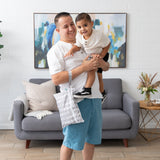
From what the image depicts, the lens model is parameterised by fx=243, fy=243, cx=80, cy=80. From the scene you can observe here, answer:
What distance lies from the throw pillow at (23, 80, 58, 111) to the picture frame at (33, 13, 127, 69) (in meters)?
0.59

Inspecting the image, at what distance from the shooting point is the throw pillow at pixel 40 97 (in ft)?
11.1

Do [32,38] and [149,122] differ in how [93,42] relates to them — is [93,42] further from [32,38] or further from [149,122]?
[149,122]

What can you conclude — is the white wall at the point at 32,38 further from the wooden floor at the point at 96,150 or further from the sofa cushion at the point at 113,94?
the wooden floor at the point at 96,150

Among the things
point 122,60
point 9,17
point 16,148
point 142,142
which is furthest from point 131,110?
point 9,17

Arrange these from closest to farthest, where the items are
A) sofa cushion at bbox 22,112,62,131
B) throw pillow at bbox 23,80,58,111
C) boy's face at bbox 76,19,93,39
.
A: boy's face at bbox 76,19,93,39 → sofa cushion at bbox 22,112,62,131 → throw pillow at bbox 23,80,58,111

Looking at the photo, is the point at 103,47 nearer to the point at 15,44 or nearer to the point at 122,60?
the point at 122,60

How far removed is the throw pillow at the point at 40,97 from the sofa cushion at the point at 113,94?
836mm

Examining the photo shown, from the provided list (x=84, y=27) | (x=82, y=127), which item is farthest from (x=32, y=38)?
(x=82, y=127)

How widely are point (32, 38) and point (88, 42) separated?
2.19 meters

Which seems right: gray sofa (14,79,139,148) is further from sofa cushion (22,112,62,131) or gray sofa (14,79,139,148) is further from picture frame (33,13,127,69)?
picture frame (33,13,127,69)

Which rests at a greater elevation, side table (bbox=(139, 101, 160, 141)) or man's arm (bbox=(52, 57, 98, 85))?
man's arm (bbox=(52, 57, 98, 85))

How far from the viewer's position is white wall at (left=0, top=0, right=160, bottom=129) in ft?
12.8

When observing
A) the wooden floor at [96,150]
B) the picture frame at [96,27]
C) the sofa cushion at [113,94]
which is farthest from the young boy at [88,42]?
the picture frame at [96,27]

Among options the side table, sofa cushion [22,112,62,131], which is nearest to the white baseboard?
sofa cushion [22,112,62,131]
